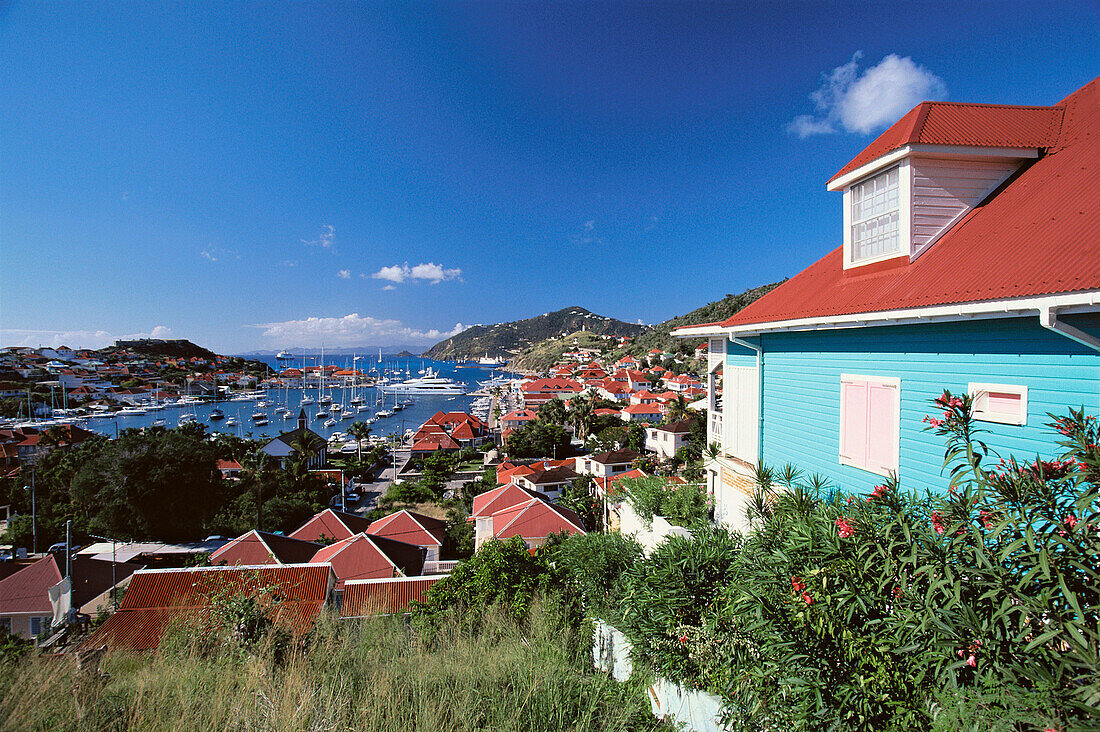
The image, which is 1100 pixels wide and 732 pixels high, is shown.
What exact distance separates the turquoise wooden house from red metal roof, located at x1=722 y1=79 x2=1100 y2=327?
1 cm

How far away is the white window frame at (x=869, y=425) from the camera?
15.0 feet

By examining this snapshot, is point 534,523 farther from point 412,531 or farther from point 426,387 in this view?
point 426,387

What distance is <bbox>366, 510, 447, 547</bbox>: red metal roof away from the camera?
20016mm

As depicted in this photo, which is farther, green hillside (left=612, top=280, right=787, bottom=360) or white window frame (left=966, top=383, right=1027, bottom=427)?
green hillside (left=612, top=280, right=787, bottom=360)

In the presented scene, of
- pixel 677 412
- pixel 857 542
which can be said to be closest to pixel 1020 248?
pixel 857 542

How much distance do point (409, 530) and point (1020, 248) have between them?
21.2 metres

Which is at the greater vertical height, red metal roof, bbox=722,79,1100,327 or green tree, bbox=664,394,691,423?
red metal roof, bbox=722,79,1100,327

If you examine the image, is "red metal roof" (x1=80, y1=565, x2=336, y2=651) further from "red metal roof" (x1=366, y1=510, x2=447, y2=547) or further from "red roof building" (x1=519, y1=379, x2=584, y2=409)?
"red roof building" (x1=519, y1=379, x2=584, y2=409)

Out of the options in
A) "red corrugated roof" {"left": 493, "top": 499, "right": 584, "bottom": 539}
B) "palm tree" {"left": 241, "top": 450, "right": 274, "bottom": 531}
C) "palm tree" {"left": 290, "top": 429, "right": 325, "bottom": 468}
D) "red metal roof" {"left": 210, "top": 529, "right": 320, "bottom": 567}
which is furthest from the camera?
"palm tree" {"left": 290, "top": 429, "right": 325, "bottom": 468}

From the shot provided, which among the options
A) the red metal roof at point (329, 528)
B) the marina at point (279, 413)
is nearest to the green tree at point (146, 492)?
the red metal roof at point (329, 528)

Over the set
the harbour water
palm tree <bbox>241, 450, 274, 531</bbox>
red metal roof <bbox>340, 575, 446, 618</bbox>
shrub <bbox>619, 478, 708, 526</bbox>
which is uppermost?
shrub <bbox>619, 478, 708, 526</bbox>

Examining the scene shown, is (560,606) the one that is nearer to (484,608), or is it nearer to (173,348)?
(484,608)

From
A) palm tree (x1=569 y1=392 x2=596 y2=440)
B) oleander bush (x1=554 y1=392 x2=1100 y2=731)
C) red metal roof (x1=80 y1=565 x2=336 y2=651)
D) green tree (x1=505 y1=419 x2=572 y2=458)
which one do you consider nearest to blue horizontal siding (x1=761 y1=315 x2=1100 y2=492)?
oleander bush (x1=554 y1=392 x2=1100 y2=731)

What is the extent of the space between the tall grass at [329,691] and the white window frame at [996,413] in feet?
12.3
